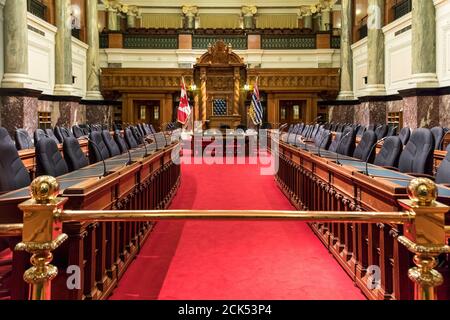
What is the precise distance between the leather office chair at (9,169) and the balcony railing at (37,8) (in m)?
10.2

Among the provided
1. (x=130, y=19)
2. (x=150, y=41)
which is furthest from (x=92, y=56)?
(x=130, y=19)

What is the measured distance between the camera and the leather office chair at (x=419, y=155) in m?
4.18

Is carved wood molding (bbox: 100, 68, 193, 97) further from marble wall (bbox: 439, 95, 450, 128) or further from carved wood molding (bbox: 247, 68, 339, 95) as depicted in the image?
marble wall (bbox: 439, 95, 450, 128)

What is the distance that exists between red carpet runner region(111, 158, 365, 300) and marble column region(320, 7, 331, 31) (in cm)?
1802

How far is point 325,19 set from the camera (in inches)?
824

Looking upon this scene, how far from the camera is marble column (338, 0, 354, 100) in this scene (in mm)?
17303

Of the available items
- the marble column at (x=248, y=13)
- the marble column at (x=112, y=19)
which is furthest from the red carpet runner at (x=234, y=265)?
the marble column at (x=248, y=13)

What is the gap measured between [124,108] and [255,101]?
7287 mm

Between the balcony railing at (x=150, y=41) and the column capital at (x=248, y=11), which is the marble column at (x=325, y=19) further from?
the balcony railing at (x=150, y=41)

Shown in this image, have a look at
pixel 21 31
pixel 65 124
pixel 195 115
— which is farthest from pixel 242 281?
pixel 195 115

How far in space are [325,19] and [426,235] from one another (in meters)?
21.2

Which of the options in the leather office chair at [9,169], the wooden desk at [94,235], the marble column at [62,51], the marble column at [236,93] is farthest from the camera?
the marble column at [236,93]
